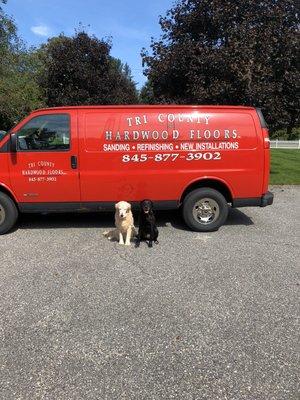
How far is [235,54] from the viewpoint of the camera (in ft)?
37.4

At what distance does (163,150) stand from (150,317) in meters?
3.35

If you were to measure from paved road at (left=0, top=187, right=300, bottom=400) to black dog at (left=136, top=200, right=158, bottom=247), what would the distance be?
10.4 inches

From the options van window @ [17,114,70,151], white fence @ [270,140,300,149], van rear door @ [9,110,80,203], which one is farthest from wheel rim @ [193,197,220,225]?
white fence @ [270,140,300,149]

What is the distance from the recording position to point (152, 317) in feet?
13.4

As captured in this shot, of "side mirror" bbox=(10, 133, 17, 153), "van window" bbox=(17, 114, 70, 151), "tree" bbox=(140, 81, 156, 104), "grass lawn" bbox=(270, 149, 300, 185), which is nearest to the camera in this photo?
"side mirror" bbox=(10, 133, 17, 153)

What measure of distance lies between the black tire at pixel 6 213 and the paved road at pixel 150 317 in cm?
23

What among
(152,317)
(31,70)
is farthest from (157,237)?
(31,70)

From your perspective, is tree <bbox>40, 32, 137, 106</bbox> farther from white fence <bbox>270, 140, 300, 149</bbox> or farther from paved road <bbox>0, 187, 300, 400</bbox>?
white fence <bbox>270, 140, 300, 149</bbox>

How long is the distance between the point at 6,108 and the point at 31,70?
10.6 metres

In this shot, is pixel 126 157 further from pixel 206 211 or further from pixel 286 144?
pixel 286 144

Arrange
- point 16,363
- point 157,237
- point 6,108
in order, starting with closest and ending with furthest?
1. point 16,363
2. point 157,237
3. point 6,108

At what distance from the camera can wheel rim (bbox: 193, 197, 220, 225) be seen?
7041mm

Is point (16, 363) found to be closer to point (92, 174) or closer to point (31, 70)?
point (92, 174)

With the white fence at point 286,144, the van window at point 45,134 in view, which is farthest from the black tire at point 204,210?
the white fence at point 286,144
